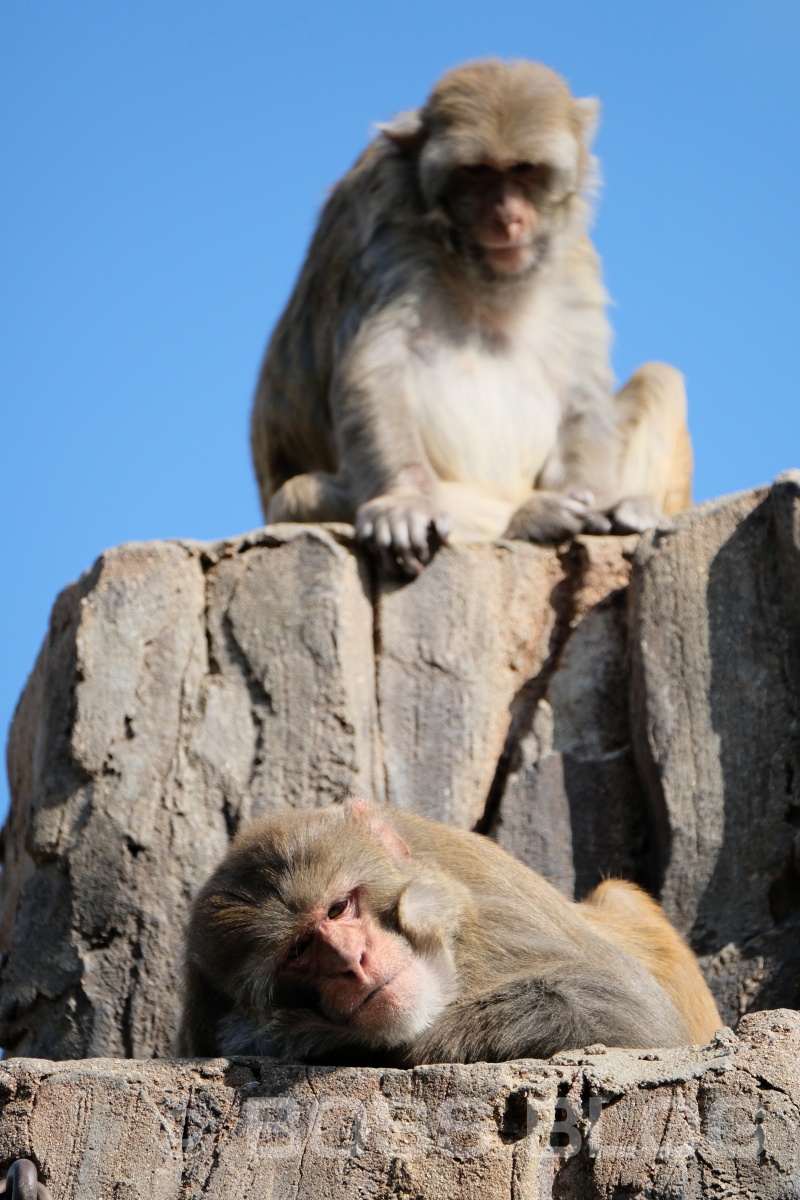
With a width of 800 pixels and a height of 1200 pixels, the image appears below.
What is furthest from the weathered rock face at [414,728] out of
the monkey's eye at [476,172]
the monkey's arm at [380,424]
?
the monkey's eye at [476,172]

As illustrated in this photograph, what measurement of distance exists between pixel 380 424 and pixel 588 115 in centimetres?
175

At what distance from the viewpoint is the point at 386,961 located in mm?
3678

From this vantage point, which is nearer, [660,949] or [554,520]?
[660,949]

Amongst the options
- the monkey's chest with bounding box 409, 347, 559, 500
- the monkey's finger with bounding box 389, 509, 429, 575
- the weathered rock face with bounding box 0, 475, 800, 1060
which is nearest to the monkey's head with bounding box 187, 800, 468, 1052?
the weathered rock face with bounding box 0, 475, 800, 1060

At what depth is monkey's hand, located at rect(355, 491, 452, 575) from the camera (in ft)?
18.9

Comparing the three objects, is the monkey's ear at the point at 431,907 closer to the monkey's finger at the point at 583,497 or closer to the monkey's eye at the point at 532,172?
the monkey's finger at the point at 583,497

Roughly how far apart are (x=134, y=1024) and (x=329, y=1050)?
146 cm

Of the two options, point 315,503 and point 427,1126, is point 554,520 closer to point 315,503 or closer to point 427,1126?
point 315,503

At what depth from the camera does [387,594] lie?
5773 mm

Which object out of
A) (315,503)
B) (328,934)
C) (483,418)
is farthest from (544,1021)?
(483,418)

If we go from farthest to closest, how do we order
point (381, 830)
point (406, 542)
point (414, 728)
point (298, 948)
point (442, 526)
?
point (442, 526) < point (406, 542) < point (414, 728) < point (381, 830) < point (298, 948)

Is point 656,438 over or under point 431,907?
over

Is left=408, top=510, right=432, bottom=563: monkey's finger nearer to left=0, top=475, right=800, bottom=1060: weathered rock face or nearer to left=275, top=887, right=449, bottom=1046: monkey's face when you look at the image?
left=0, top=475, right=800, bottom=1060: weathered rock face

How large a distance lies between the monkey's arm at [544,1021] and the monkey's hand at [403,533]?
2.18 metres
